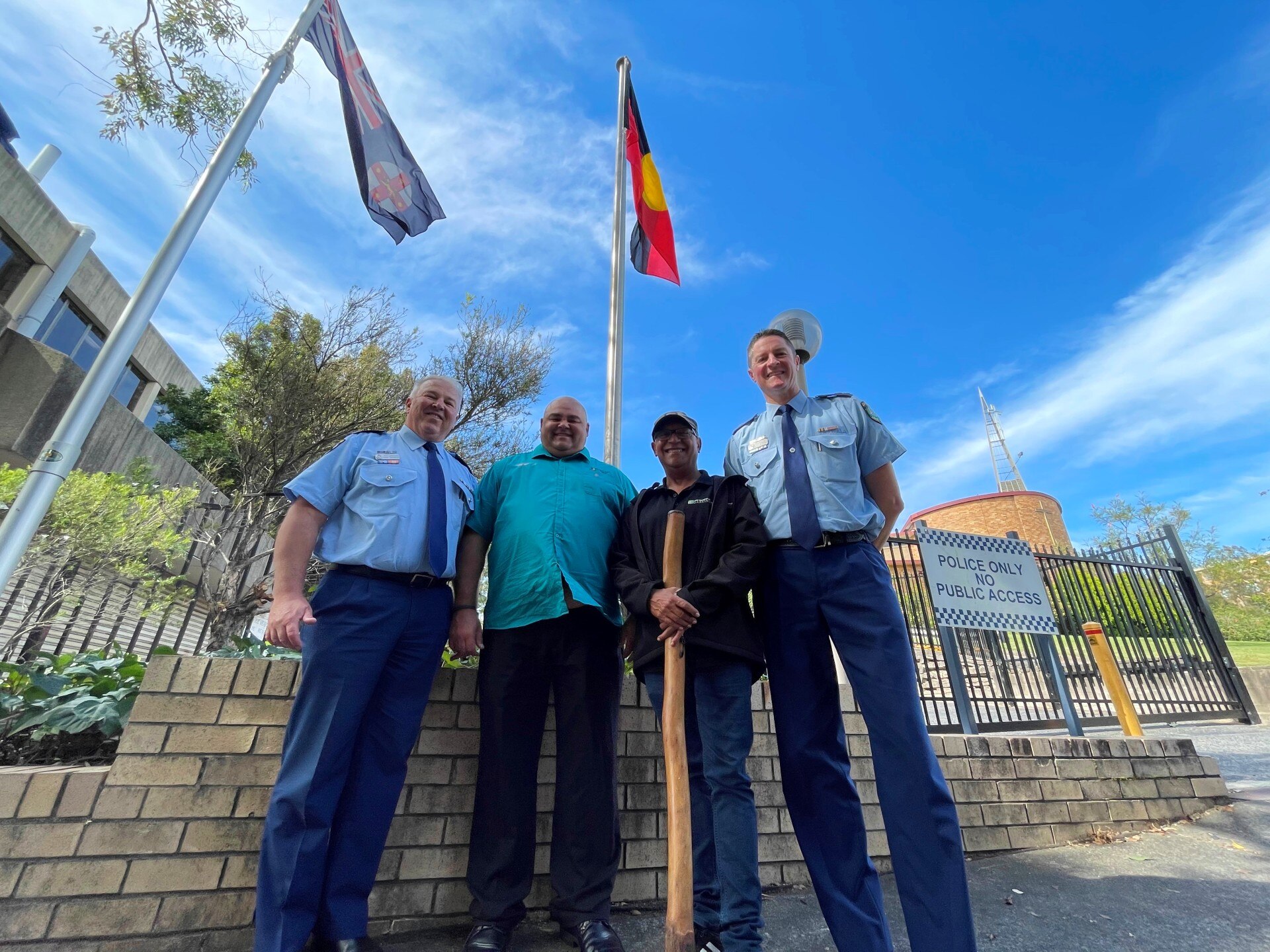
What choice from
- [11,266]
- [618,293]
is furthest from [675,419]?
[11,266]

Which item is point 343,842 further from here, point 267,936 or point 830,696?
point 830,696

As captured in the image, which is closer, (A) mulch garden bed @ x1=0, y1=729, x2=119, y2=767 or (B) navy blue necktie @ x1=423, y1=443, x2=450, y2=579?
(A) mulch garden bed @ x1=0, y1=729, x2=119, y2=767

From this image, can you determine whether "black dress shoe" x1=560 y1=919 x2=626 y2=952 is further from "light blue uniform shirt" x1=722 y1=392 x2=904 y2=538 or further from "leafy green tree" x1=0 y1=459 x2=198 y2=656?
"leafy green tree" x1=0 y1=459 x2=198 y2=656

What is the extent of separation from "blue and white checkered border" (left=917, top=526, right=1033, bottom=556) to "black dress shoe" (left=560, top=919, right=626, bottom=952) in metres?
3.25

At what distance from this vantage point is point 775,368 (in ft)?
8.04

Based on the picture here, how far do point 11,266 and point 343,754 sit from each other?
1547cm

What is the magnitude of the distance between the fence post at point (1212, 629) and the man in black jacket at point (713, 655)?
A: 7.73 metres

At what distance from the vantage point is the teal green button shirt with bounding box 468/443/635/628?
2.17m

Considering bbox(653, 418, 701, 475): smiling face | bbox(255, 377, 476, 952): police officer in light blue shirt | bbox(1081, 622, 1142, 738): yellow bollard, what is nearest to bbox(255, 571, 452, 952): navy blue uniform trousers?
bbox(255, 377, 476, 952): police officer in light blue shirt

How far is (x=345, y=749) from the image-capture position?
5.98 ft

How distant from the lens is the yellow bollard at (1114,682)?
14.7 feet

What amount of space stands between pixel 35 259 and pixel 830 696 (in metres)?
16.6

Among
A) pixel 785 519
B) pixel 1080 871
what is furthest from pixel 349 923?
pixel 1080 871

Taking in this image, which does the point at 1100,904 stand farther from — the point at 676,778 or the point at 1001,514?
the point at 1001,514
